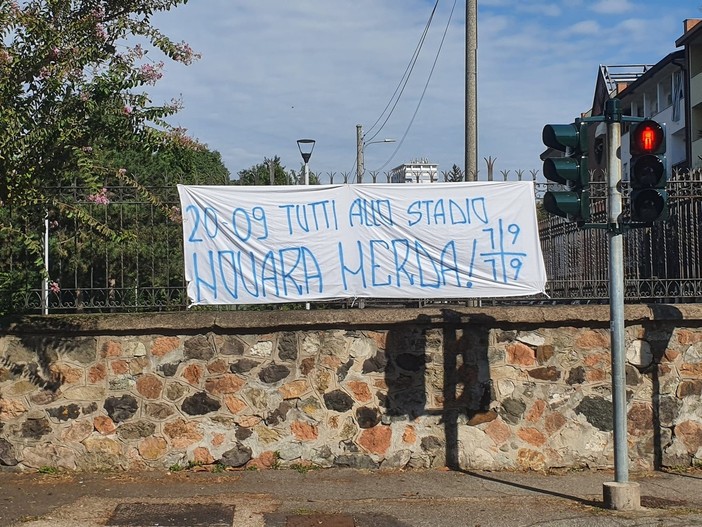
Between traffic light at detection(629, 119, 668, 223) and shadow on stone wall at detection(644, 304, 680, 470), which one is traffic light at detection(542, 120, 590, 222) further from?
shadow on stone wall at detection(644, 304, 680, 470)

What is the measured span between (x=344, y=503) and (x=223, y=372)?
1822 mm

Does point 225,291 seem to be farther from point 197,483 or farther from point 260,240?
point 197,483

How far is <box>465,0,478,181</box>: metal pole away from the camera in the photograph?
460 inches

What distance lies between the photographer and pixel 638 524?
652cm

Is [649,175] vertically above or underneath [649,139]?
underneath

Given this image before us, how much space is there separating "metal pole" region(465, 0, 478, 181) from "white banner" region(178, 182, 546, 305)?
2994 mm

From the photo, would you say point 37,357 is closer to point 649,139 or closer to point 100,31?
point 100,31

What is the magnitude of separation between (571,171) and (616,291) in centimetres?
105

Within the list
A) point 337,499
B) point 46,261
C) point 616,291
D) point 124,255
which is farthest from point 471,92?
point 337,499

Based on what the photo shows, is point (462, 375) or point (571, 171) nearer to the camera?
point (571, 171)

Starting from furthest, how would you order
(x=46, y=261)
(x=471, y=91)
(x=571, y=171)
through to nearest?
(x=471, y=91), (x=46, y=261), (x=571, y=171)

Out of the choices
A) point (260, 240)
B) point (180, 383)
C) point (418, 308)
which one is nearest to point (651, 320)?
point (418, 308)

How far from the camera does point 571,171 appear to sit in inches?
282

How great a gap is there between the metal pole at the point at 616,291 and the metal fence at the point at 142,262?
5.49 feet
